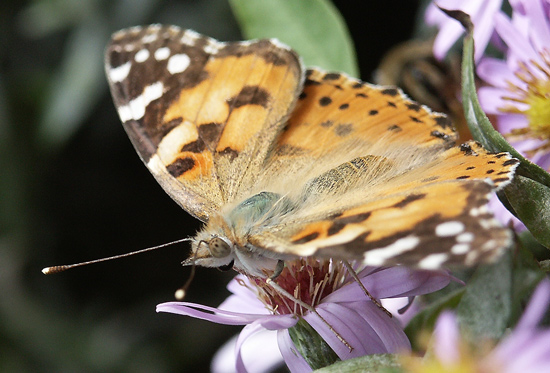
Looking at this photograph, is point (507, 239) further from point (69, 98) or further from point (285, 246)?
point (69, 98)

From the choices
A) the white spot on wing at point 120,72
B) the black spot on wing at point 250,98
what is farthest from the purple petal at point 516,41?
the white spot on wing at point 120,72

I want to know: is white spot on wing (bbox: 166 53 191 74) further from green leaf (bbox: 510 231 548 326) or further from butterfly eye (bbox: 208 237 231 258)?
green leaf (bbox: 510 231 548 326)

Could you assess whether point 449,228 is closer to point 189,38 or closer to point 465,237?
point 465,237

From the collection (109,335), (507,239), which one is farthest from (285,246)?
(109,335)

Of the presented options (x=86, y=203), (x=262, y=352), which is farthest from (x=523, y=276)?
(x=86, y=203)

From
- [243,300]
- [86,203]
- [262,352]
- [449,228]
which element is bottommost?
[86,203]
